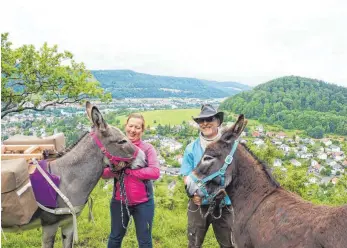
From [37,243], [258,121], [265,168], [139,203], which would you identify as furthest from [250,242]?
[258,121]

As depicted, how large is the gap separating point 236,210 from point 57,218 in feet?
7.19

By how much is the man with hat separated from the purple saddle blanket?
61.9 inches

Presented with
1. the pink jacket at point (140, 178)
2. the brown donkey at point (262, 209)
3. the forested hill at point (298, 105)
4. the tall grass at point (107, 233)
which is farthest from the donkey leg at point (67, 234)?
the forested hill at point (298, 105)

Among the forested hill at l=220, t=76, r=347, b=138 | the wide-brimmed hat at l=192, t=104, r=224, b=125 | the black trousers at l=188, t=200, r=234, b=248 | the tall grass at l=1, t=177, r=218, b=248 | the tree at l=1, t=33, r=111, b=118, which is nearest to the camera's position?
the wide-brimmed hat at l=192, t=104, r=224, b=125

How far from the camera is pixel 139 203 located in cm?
399

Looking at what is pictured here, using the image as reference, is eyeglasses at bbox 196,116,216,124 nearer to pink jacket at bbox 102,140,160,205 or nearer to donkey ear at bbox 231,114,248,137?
donkey ear at bbox 231,114,248,137

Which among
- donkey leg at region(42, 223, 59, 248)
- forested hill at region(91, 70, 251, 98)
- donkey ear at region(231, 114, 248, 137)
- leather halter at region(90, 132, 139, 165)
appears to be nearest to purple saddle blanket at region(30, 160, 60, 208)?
donkey leg at region(42, 223, 59, 248)

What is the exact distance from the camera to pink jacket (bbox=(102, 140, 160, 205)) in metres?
3.88

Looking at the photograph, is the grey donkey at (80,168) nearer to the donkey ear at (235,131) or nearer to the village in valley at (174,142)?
the donkey ear at (235,131)

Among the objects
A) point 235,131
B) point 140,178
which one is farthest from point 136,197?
→ point 235,131

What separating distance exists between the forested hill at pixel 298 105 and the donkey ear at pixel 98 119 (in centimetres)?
5605

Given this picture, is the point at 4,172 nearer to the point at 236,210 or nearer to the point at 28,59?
the point at 236,210

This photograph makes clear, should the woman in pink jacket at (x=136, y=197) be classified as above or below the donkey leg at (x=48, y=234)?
above

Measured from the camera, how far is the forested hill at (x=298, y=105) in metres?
62.3
